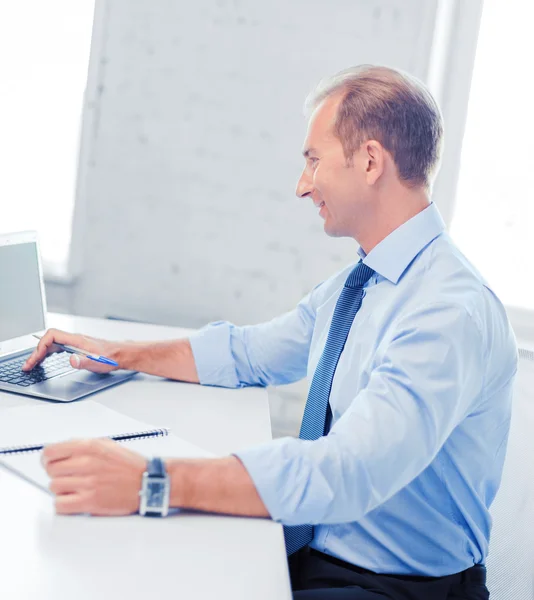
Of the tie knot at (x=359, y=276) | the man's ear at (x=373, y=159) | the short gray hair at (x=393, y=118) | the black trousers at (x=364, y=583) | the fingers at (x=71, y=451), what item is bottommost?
the black trousers at (x=364, y=583)

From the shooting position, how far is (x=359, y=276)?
1278 mm

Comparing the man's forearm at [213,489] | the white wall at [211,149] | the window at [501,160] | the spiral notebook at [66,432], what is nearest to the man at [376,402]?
the man's forearm at [213,489]

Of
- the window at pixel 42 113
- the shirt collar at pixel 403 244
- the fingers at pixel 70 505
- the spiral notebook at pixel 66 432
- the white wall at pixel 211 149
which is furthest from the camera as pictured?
the window at pixel 42 113

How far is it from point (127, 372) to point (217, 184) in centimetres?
97

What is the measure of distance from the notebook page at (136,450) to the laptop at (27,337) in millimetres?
252

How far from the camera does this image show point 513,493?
1102 millimetres

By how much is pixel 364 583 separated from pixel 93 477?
17.1 inches

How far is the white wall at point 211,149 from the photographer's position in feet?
7.23

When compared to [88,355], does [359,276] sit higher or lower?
higher

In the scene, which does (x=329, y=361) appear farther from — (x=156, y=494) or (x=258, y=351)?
(x=156, y=494)

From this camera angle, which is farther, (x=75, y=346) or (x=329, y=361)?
(x=75, y=346)

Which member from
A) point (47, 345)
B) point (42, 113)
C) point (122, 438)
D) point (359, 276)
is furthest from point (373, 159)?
point (42, 113)

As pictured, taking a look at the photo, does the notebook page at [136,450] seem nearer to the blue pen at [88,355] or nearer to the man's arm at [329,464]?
the man's arm at [329,464]

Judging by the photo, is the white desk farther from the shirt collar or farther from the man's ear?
the man's ear
